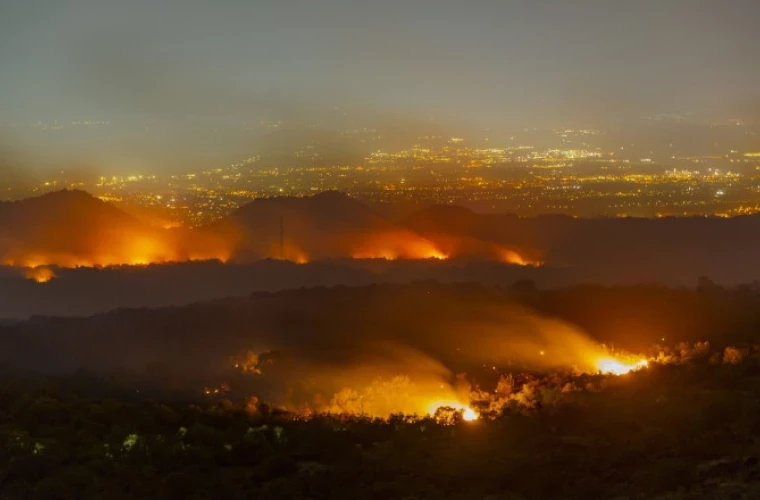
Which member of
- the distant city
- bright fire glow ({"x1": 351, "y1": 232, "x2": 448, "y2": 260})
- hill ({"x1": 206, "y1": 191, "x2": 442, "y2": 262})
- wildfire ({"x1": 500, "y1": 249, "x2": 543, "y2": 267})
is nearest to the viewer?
wildfire ({"x1": 500, "y1": 249, "x2": 543, "y2": 267})

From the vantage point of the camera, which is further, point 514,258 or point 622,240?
point 622,240

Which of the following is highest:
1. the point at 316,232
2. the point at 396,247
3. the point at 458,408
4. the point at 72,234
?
the point at 316,232

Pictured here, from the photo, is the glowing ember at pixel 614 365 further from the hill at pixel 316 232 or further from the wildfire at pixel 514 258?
the hill at pixel 316 232

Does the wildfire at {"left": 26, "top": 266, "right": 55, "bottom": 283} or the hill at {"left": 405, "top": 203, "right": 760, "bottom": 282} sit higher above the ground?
the hill at {"left": 405, "top": 203, "right": 760, "bottom": 282}

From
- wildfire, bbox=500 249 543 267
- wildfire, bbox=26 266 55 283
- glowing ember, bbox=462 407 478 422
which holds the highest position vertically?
glowing ember, bbox=462 407 478 422

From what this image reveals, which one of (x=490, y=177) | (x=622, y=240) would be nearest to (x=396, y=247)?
(x=622, y=240)

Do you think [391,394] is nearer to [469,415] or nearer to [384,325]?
[469,415]

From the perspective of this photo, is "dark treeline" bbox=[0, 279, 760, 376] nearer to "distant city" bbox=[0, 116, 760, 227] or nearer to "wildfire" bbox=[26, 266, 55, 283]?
"wildfire" bbox=[26, 266, 55, 283]

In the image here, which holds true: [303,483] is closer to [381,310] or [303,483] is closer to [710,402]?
[710,402]

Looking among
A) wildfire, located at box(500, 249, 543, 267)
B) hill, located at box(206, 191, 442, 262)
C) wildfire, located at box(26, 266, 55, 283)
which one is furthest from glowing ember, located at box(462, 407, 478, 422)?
hill, located at box(206, 191, 442, 262)

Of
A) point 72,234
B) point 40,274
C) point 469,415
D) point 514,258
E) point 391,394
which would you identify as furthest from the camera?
point 72,234

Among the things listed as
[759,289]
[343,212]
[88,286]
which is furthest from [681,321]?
[343,212]
